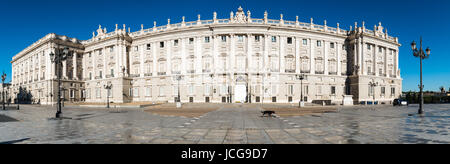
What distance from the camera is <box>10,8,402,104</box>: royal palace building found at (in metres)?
36.8

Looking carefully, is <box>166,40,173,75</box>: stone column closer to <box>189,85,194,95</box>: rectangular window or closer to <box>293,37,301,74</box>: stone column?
<box>189,85,194,95</box>: rectangular window

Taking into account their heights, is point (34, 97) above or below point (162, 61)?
below

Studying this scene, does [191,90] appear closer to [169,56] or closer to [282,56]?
[169,56]

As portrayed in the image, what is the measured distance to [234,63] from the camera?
36594 millimetres

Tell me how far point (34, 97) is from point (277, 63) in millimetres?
65136

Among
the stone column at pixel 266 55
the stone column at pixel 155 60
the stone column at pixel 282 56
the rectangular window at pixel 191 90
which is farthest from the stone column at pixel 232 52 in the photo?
the stone column at pixel 155 60

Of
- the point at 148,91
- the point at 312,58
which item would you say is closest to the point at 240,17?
the point at 312,58

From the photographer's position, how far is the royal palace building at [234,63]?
1448 inches

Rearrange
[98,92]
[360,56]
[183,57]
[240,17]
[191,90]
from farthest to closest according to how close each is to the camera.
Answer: [98,92] → [360,56] → [183,57] → [191,90] → [240,17]

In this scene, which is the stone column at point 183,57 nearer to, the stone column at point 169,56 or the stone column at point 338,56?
the stone column at point 169,56

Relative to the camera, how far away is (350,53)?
42.2m
